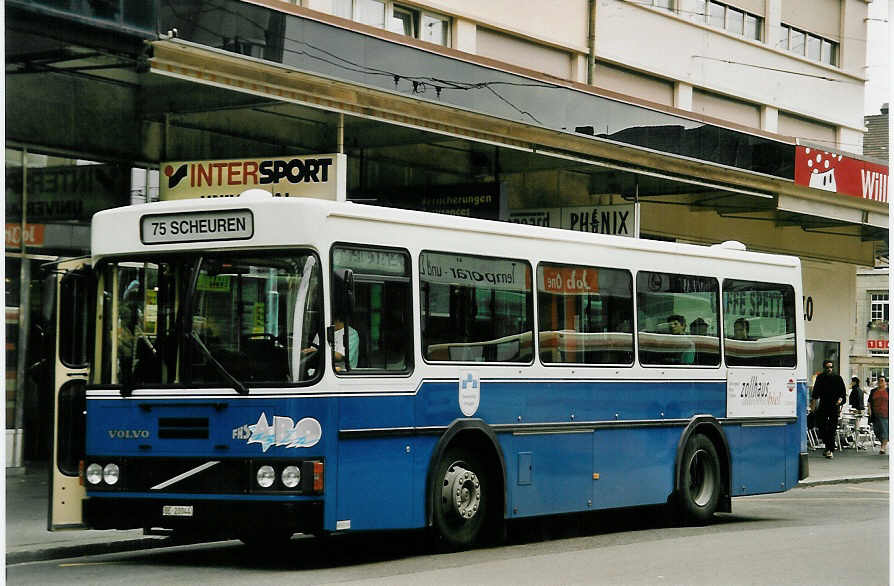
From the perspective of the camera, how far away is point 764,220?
30516mm

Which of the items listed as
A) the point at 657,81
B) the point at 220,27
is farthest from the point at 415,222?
the point at 657,81

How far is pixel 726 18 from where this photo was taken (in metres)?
31.7

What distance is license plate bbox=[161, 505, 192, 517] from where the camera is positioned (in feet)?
34.2

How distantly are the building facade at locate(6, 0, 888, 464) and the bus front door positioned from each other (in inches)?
8.5

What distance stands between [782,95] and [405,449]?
2434 centimetres

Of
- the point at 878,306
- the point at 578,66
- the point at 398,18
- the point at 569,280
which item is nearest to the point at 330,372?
the point at 569,280

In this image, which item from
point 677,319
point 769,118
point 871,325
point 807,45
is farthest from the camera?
point 871,325

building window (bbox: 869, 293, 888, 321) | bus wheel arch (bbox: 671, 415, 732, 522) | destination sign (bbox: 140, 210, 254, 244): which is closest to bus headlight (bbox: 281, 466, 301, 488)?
destination sign (bbox: 140, 210, 254, 244)

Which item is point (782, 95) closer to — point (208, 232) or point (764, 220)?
point (764, 220)

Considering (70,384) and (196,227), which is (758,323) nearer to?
(196,227)

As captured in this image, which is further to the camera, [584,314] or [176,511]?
[584,314]

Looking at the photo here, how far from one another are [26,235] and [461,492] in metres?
8.21

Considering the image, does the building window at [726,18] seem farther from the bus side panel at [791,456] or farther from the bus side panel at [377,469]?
the bus side panel at [377,469]

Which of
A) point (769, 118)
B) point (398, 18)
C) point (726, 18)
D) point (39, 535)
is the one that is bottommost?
point (39, 535)
